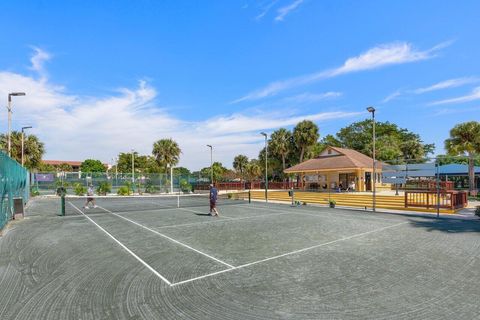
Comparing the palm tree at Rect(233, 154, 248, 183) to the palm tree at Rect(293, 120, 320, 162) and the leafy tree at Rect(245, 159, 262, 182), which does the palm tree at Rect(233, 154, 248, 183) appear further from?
the palm tree at Rect(293, 120, 320, 162)

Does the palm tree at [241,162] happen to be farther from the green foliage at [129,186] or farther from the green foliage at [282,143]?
the green foliage at [129,186]

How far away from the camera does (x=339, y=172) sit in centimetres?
3678

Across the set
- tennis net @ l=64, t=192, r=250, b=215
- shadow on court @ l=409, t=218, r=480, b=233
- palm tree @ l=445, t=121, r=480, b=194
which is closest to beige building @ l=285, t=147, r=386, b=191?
palm tree @ l=445, t=121, r=480, b=194

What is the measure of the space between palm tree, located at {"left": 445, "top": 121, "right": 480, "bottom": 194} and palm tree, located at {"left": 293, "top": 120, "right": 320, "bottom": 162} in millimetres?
21303

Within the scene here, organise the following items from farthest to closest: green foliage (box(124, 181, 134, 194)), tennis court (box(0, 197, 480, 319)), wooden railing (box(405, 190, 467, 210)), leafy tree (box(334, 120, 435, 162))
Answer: leafy tree (box(334, 120, 435, 162)), green foliage (box(124, 181, 134, 194)), wooden railing (box(405, 190, 467, 210)), tennis court (box(0, 197, 480, 319))

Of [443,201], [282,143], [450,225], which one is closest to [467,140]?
[443,201]

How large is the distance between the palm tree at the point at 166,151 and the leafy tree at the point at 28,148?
55.6 ft

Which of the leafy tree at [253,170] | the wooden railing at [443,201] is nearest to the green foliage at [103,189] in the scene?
the leafy tree at [253,170]

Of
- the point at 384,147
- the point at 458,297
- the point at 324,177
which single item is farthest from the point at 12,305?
the point at 384,147

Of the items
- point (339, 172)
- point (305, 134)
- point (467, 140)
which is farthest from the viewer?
point (305, 134)

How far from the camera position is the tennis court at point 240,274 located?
5.05m

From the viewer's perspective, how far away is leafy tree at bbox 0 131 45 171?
129 ft

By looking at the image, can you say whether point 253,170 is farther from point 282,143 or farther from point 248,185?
point 282,143

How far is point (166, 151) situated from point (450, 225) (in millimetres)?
44600
